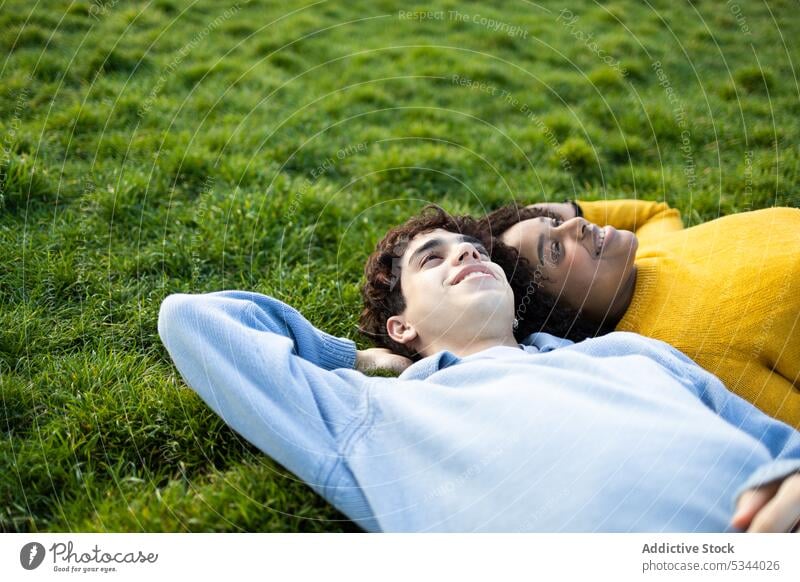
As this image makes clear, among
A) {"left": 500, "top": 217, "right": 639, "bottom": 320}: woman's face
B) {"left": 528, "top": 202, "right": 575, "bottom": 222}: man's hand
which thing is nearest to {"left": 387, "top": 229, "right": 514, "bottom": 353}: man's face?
{"left": 500, "top": 217, "right": 639, "bottom": 320}: woman's face

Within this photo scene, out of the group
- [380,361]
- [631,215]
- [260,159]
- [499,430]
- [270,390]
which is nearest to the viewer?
[499,430]

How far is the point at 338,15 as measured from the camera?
274 inches

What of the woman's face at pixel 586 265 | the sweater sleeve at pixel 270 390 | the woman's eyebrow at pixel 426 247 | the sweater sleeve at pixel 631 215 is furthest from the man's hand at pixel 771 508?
the sweater sleeve at pixel 631 215

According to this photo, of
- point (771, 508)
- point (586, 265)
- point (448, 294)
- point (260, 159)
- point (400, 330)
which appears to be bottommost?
point (771, 508)

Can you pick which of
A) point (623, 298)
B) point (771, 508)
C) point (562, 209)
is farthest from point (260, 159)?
point (771, 508)

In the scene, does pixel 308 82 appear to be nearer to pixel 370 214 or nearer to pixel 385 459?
pixel 370 214

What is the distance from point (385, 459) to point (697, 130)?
4027mm

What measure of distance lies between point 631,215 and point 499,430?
6.93 ft

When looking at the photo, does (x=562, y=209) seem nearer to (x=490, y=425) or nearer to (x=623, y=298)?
(x=623, y=298)

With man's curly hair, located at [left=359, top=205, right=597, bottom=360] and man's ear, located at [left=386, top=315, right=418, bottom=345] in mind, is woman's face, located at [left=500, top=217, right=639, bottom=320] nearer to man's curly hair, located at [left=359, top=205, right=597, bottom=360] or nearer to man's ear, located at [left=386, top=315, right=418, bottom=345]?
man's curly hair, located at [left=359, top=205, right=597, bottom=360]

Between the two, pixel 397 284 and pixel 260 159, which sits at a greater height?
pixel 260 159

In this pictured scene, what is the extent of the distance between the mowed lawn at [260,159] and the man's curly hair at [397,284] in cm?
16

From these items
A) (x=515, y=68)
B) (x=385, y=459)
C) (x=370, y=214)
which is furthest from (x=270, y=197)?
(x=515, y=68)

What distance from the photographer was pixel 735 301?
283cm
